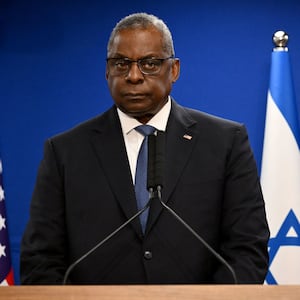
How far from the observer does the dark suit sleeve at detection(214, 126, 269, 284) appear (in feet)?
6.04

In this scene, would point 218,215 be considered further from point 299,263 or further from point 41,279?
point 299,263

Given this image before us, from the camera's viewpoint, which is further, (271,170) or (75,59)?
(75,59)

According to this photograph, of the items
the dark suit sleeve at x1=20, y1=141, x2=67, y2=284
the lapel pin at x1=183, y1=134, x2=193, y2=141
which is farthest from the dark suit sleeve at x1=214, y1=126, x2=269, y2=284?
the dark suit sleeve at x1=20, y1=141, x2=67, y2=284

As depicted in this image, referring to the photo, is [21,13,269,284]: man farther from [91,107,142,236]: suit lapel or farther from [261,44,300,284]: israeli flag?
[261,44,300,284]: israeli flag

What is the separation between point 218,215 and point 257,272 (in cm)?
20

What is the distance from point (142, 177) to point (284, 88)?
1360 mm

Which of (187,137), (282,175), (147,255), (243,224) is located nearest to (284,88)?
(282,175)

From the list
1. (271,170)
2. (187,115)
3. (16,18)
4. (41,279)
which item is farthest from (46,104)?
(41,279)

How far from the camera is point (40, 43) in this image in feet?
10.8

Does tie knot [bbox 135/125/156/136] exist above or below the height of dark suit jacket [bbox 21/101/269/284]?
above

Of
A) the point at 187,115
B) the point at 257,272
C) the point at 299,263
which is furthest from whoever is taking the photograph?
the point at 299,263

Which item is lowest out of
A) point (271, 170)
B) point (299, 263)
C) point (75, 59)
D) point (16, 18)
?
point (299, 263)

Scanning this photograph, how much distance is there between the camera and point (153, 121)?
6.56ft

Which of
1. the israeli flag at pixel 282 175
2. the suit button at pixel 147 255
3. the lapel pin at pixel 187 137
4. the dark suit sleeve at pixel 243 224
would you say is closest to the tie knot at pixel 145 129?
the lapel pin at pixel 187 137
